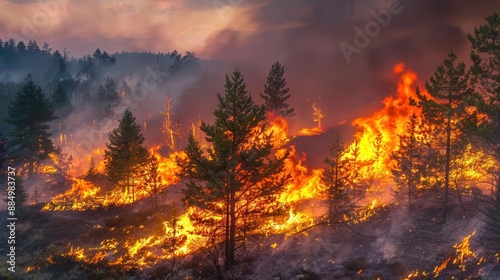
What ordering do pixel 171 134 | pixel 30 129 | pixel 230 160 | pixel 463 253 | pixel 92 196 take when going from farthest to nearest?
1. pixel 171 134
2. pixel 30 129
3. pixel 92 196
4. pixel 230 160
5. pixel 463 253

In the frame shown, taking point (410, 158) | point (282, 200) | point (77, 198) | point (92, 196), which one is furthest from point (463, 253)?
point (77, 198)

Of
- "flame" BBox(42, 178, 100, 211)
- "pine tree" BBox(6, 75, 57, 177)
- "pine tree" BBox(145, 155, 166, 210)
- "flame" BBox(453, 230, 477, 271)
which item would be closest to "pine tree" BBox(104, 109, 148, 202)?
"pine tree" BBox(145, 155, 166, 210)

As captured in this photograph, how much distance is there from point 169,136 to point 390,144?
59188 mm

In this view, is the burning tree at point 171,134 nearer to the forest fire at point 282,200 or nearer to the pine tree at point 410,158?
the forest fire at point 282,200

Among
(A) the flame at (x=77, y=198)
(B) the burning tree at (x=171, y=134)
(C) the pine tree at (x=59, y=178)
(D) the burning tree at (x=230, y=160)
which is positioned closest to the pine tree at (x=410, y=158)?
(D) the burning tree at (x=230, y=160)

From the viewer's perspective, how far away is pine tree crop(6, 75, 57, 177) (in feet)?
190

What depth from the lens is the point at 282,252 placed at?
25.1 meters

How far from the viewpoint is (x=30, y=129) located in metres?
59.2

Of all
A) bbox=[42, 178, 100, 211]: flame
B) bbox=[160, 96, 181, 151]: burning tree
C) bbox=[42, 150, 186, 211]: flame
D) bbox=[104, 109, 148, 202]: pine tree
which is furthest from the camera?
bbox=[160, 96, 181, 151]: burning tree

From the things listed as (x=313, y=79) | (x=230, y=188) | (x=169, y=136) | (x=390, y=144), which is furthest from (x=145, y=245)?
(x=313, y=79)

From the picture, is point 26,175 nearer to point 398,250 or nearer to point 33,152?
point 33,152

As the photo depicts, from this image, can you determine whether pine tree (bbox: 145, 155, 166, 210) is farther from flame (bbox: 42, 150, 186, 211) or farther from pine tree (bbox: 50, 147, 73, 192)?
pine tree (bbox: 50, 147, 73, 192)

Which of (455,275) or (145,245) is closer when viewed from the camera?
(455,275)

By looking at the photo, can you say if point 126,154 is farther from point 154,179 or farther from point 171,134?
point 171,134
